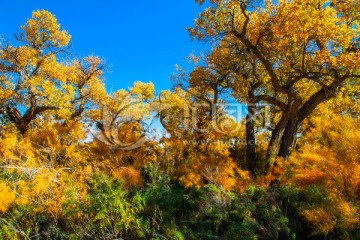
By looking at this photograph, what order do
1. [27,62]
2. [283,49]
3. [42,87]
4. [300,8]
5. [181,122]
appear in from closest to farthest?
1. [300,8]
2. [283,49]
3. [42,87]
4. [27,62]
5. [181,122]

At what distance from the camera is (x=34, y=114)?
47.7ft

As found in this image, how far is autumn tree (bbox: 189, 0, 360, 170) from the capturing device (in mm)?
9320

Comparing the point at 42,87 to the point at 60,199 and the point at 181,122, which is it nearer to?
the point at 60,199

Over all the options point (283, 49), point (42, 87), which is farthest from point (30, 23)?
point (283, 49)

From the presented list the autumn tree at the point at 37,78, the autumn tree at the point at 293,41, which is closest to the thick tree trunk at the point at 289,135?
the autumn tree at the point at 293,41

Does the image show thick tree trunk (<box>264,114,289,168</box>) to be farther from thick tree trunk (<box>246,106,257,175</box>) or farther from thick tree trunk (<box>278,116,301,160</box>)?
thick tree trunk (<box>246,106,257,175</box>)

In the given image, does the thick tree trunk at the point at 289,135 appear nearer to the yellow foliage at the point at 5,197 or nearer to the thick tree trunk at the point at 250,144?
the thick tree trunk at the point at 250,144

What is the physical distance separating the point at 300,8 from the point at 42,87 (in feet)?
35.4

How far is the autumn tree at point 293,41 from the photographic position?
932 centimetres

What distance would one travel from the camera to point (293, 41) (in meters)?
10.1

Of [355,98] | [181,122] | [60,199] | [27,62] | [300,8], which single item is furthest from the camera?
[181,122]

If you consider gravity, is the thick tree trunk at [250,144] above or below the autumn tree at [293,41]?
below

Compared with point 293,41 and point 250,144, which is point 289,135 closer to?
point 250,144

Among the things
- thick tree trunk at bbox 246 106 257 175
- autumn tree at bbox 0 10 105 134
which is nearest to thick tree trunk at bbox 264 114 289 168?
thick tree trunk at bbox 246 106 257 175
